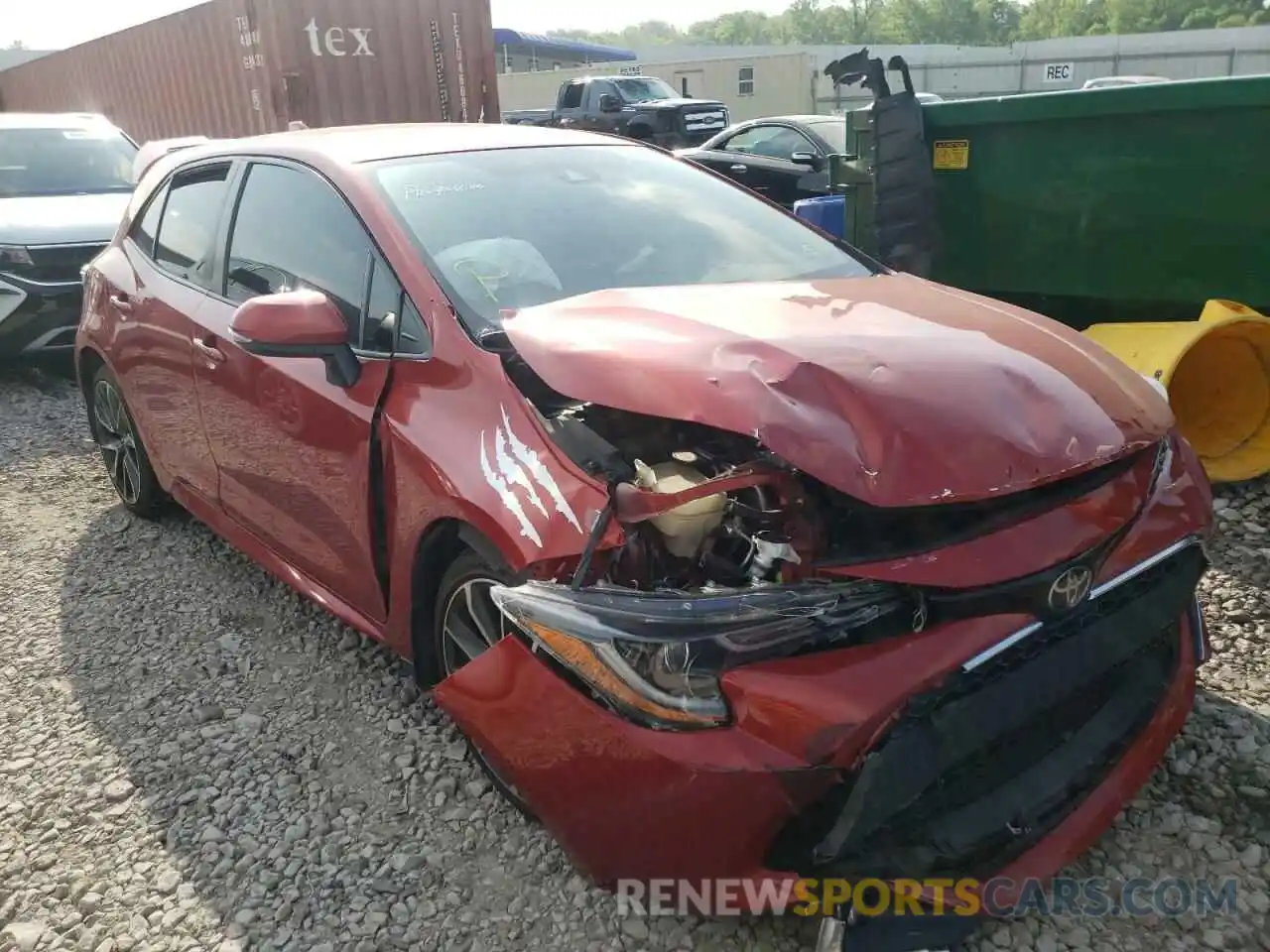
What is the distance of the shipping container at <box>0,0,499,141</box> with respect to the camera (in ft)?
30.3

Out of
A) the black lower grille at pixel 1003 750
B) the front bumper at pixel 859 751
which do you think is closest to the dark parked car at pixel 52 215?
the front bumper at pixel 859 751

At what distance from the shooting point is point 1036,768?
1930mm

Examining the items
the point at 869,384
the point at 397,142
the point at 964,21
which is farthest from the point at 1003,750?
the point at 964,21

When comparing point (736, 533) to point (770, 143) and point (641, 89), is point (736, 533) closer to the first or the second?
point (770, 143)

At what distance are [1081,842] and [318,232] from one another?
244cm

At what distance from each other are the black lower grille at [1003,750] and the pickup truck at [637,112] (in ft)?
48.2

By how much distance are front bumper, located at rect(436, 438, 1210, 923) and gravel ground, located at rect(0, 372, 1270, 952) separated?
32 centimetres

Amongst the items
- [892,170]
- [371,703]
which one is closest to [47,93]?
[892,170]

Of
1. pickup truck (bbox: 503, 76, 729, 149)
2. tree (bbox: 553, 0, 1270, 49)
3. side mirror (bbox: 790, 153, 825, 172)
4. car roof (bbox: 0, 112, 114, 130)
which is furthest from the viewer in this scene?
tree (bbox: 553, 0, 1270, 49)

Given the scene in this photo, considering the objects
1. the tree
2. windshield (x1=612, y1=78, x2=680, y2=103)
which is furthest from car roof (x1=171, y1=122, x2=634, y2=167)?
the tree

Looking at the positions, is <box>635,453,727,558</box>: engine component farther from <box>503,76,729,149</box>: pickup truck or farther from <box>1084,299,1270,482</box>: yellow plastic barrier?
<box>503,76,729,149</box>: pickup truck

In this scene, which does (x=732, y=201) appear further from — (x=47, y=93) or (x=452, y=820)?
(x=47, y=93)

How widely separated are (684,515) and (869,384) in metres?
0.41

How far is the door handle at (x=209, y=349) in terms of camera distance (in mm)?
3127
